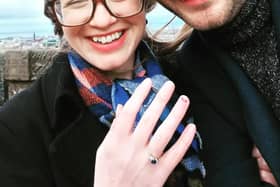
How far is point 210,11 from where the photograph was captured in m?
1.53

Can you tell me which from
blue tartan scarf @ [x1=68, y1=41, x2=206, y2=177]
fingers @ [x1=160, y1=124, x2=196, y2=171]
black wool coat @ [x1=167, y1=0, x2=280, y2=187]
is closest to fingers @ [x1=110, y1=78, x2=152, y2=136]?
fingers @ [x1=160, y1=124, x2=196, y2=171]

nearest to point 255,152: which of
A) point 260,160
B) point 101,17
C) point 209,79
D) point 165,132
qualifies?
point 260,160

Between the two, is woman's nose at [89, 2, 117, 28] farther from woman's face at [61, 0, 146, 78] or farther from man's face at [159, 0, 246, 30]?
man's face at [159, 0, 246, 30]

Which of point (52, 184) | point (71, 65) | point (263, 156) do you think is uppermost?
point (71, 65)

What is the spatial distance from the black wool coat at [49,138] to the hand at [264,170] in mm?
413

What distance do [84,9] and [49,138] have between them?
34cm

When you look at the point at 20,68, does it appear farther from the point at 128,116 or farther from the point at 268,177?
the point at 128,116

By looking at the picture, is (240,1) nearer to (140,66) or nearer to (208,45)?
(208,45)

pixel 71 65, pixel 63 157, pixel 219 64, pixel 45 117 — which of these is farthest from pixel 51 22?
pixel 219 64

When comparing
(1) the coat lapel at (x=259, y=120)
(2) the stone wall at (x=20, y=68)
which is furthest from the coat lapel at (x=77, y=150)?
(2) the stone wall at (x=20, y=68)

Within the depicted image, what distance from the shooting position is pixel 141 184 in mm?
1149

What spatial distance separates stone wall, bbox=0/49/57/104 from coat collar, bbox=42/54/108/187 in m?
2.25

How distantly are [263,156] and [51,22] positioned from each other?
2.24ft

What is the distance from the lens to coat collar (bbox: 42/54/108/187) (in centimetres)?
140
